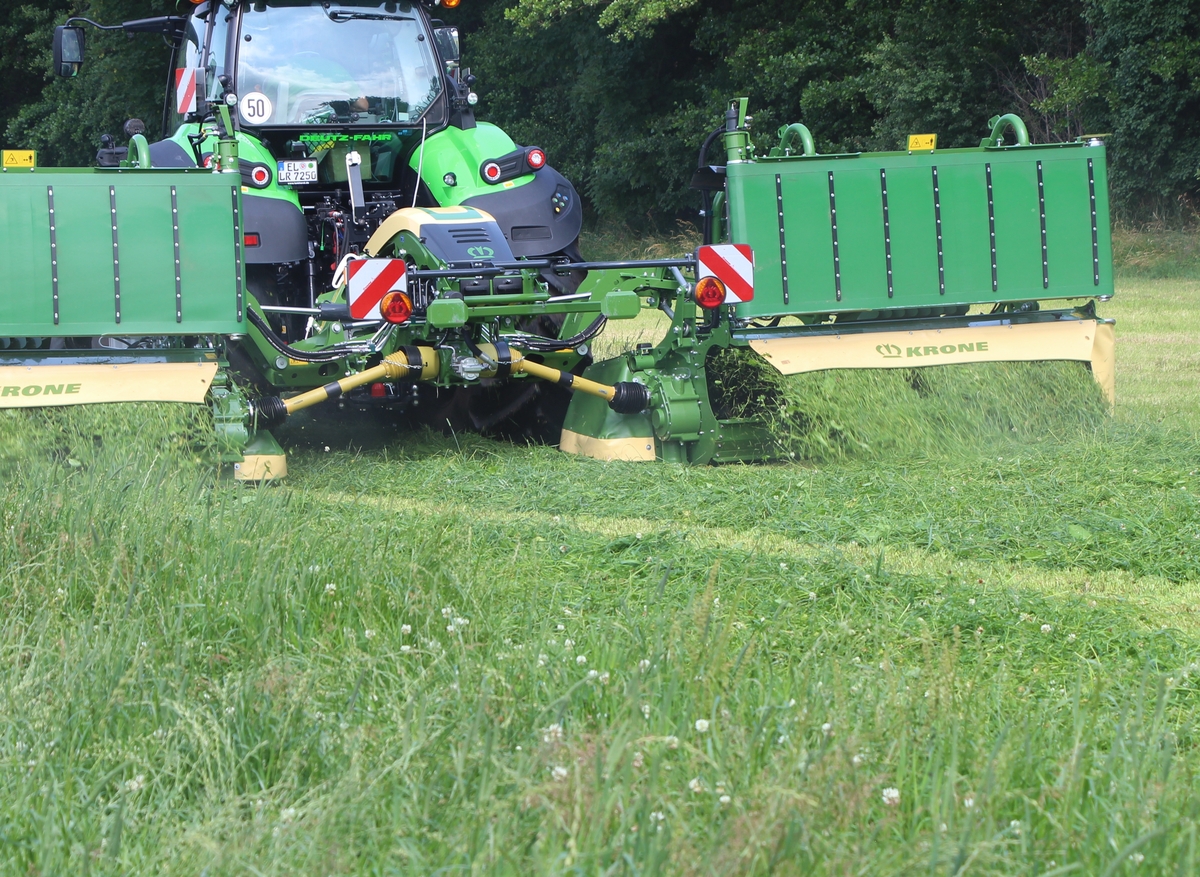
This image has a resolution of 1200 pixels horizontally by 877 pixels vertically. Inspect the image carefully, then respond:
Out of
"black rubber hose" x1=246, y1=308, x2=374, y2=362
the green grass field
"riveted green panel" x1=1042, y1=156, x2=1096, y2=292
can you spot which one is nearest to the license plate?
"black rubber hose" x1=246, y1=308, x2=374, y2=362

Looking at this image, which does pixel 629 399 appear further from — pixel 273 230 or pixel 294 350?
pixel 273 230

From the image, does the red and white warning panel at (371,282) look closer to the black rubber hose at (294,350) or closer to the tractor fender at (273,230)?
the black rubber hose at (294,350)

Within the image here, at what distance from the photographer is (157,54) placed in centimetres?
2438

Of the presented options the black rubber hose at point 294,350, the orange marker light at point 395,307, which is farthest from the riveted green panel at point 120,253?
the orange marker light at point 395,307

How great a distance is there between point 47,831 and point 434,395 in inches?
193

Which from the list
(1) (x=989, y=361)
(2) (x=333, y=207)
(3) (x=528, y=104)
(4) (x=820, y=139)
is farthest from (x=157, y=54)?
(1) (x=989, y=361)

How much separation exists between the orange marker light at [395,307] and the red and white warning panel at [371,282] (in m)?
0.06

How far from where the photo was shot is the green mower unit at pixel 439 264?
555 centimetres

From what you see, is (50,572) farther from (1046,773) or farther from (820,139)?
(820,139)

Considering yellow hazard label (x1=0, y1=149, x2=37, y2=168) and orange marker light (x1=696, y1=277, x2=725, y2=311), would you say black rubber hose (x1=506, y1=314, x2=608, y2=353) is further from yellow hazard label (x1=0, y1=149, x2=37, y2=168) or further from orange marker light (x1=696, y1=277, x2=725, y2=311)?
yellow hazard label (x1=0, y1=149, x2=37, y2=168)

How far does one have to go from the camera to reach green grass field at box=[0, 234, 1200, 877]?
206 centimetres

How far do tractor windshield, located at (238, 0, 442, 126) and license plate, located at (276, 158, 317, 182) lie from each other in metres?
0.26

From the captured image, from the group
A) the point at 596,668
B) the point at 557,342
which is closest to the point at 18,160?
the point at 557,342

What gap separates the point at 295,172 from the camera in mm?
6684
